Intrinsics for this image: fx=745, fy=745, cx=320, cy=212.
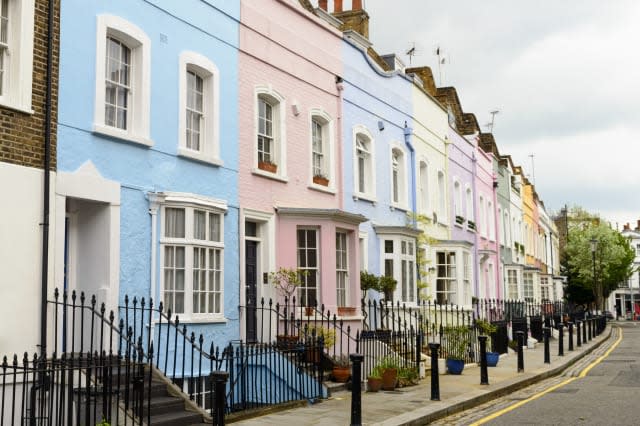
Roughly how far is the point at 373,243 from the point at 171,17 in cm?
865

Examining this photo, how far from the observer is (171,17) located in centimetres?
1305

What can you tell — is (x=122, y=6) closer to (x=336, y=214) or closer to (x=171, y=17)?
(x=171, y=17)

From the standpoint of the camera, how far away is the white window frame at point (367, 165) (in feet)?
62.1

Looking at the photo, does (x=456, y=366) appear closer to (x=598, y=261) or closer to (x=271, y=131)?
(x=271, y=131)

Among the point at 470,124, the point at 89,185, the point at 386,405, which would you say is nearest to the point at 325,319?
the point at 386,405

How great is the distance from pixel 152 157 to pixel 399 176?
1098cm

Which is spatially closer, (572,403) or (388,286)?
(572,403)

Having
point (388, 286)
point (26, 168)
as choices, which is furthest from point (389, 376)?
point (26, 168)

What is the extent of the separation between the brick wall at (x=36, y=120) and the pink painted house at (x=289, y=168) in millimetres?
4602

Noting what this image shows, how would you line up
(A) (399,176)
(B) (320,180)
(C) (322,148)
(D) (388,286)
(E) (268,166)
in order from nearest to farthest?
(E) (268,166) < (B) (320,180) < (C) (322,148) < (D) (388,286) < (A) (399,176)

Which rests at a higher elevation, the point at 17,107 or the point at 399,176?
the point at 399,176

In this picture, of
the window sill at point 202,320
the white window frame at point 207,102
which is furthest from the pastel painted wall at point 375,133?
the window sill at point 202,320

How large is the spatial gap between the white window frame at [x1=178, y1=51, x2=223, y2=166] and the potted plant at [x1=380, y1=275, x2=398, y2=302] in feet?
21.0

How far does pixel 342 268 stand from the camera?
16734mm
